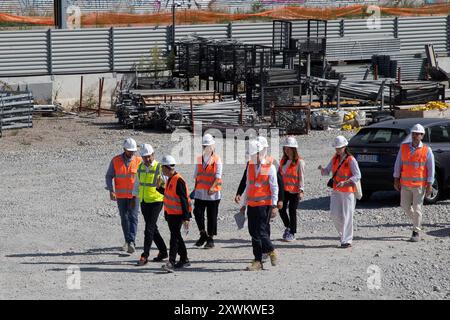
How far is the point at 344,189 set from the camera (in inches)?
590

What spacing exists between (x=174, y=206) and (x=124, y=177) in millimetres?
1407

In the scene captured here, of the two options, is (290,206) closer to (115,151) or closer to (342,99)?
(115,151)

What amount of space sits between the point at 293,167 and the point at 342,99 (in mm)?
16884

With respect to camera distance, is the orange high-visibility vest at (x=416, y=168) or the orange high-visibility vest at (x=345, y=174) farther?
the orange high-visibility vest at (x=416, y=168)

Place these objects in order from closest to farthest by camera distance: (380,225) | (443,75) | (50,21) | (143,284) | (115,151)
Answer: (143,284), (380,225), (115,151), (443,75), (50,21)

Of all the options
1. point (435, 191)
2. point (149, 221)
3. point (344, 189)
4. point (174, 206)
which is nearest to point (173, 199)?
point (174, 206)

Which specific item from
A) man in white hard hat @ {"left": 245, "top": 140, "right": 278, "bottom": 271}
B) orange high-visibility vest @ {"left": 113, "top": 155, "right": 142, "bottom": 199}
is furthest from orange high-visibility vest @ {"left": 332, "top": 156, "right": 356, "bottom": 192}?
orange high-visibility vest @ {"left": 113, "top": 155, "right": 142, "bottom": 199}

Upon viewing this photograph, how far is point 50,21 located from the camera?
4475 centimetres

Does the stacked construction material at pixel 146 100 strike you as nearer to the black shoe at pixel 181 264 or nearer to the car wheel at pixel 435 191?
the car wheel at pixel 435 191

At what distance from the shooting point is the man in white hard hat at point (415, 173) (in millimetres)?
15422

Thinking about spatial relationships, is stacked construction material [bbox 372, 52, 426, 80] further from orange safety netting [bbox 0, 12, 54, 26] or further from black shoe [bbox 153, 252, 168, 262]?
black shoe [bbox 153, 252, 168, 262]

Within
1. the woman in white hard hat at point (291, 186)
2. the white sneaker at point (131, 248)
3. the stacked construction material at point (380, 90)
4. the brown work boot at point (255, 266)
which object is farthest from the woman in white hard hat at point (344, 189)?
the stacked construction material at point (380, 90)

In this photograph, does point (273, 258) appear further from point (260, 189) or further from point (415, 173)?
point (415, 173)

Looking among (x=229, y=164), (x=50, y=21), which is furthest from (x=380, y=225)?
(x=50, y=21)
